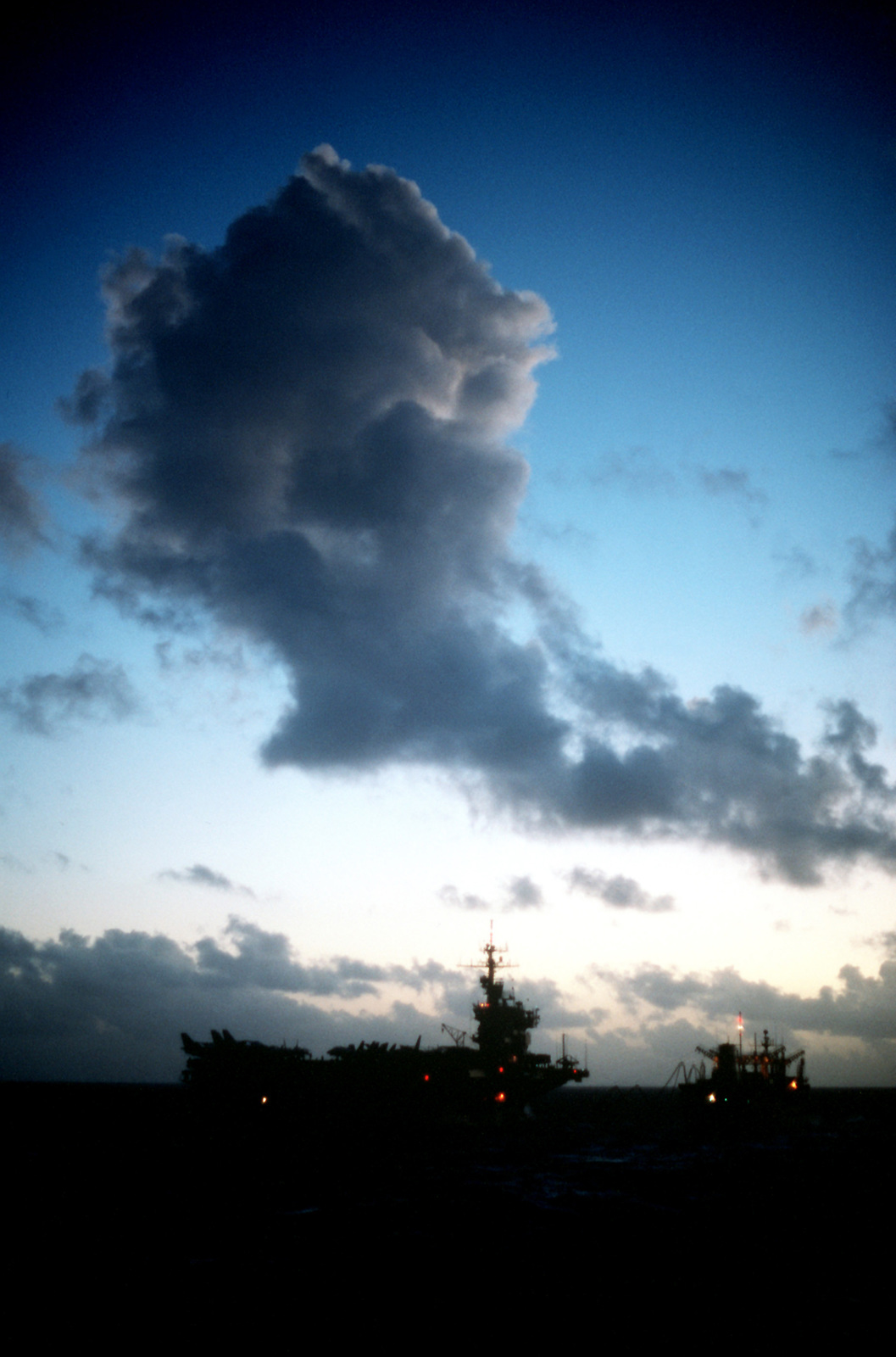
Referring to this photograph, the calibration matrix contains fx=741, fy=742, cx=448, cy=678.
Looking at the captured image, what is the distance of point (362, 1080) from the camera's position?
7019 centimetres

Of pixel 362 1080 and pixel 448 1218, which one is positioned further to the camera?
pixel 362 1080

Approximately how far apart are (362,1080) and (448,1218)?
41.2 m

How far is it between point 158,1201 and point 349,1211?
1048 centimetres

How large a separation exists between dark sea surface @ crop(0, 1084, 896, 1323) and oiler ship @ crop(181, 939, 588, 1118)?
3901 millimetres

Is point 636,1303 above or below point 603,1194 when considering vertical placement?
above

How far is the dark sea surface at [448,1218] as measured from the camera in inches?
949

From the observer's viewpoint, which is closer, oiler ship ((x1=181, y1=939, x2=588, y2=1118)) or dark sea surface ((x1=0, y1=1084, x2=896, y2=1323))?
dark sea surface ((x1=0, y1=1084, x2=896, y2=1323))

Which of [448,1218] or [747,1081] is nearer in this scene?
[448,1218]

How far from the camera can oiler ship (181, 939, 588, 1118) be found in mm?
68625

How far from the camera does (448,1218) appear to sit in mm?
32406

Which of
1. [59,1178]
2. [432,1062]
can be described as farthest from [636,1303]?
[432,1062]

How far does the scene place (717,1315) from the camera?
2127 cm

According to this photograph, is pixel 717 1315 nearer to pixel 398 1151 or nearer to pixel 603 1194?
pixel 603 1194

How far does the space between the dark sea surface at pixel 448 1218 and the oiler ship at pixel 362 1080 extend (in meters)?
3.90
